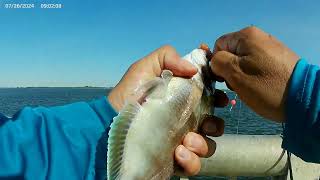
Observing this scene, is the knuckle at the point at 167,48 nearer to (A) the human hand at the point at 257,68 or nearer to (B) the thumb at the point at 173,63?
(B) the thumb at the point at 173,63

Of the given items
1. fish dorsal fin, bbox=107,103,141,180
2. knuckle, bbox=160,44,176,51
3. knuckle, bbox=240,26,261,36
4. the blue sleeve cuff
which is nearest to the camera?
fish dorsal fin, bbox=107,103,141,180

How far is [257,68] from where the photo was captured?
3.27 m

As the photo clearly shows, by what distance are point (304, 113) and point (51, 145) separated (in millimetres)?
1755

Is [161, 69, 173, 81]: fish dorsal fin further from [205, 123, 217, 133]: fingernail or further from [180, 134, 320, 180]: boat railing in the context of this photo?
[180, 134, 320, 180]: boat railing

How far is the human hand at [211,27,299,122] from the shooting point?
3.16 metres

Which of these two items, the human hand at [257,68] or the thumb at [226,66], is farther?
the thumb at [226,66]

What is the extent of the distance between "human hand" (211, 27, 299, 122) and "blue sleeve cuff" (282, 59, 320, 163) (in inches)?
3.9

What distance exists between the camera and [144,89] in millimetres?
2852

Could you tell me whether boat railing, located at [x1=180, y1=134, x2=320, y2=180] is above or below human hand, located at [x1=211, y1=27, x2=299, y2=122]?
below

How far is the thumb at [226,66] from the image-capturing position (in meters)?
3.36

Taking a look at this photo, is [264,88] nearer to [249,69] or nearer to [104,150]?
[249,69]

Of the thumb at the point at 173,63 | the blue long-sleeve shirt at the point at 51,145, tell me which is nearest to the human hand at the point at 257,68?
the thumb at the point at 173,63

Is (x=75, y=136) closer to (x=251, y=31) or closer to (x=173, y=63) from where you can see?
(x=173, y=63)

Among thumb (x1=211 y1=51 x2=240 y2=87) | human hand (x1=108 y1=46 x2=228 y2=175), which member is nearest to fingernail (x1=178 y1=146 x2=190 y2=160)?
human hand (x1=108 y1=46 x2=228 y2=175)
